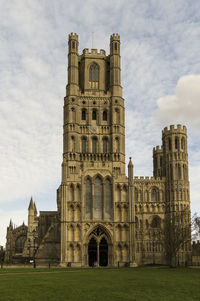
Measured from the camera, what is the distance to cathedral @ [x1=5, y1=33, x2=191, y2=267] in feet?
214

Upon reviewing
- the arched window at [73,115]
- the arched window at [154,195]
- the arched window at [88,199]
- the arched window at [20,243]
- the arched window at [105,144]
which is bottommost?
the arched window at [20,243]

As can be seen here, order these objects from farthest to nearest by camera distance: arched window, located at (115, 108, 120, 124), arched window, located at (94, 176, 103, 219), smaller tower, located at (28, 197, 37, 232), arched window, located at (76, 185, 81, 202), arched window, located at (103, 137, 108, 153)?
smaller tower, located at (28, 197, 37, 232)
arched window, located at (115, 108, 120, 124)
arched window, located at (103, 137, 108, 153)
arched window, located at (94, 176, 103, 219)
arched window, located at (76, 185, 81, 202)

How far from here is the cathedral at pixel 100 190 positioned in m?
65.2

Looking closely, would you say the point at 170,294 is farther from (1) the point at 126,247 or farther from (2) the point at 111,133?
(2) the point at 111,133

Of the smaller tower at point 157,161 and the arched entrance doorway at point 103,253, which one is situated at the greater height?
the smaller tower at point 157,161

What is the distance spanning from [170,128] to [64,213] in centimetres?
4540

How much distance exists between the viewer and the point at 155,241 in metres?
91.0

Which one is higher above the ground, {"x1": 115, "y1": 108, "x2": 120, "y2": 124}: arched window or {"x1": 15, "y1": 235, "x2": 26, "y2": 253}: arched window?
{"x1": 115, "y1": 108, "x2": 120, "y2": 124}: arched window

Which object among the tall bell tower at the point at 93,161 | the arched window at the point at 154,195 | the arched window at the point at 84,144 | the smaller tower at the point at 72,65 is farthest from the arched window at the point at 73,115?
the arched window at the point at 154,195

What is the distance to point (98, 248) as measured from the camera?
6531 centimetres

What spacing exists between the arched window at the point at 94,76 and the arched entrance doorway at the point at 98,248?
1143 inches

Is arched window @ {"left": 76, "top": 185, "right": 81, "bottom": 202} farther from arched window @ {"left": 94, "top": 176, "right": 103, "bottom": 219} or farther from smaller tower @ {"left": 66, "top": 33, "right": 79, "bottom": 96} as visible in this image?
smaller tower @ {"left": 66, "top": 33, "right": 79, "bottom": 96}

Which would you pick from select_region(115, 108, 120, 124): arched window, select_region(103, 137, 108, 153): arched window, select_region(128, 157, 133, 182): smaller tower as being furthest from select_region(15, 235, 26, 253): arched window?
select_region(128, 157, 133, 182): smaller tower

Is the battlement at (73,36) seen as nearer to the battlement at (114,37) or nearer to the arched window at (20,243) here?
the battlement at (114,37)
